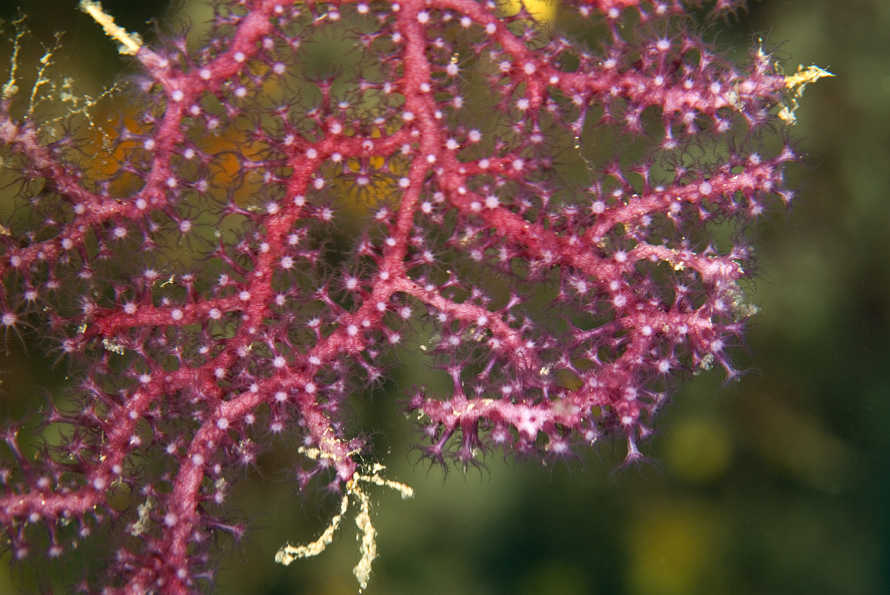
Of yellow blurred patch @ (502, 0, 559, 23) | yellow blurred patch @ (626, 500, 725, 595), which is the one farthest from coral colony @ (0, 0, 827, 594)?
yellow blurred patch @ (626, 500, 725, 595)

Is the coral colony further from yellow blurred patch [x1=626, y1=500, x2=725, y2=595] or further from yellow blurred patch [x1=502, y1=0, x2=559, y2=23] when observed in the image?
yellow blurred patch [x1=626, y1=500, x2=725, y2=595]

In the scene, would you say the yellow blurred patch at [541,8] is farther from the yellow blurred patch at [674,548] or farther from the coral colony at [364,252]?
the yellow blurred patch at [674,548]

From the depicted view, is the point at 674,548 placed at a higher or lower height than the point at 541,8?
lower

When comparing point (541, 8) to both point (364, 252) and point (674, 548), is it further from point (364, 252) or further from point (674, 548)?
point (674, 548)

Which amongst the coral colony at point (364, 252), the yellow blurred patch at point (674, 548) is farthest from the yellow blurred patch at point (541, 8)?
the yellow blurred patch at point (674, 548)

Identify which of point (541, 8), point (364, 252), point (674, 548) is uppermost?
point (541, 8)

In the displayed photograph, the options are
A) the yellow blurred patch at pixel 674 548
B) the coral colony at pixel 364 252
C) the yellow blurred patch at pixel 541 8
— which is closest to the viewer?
the coral colony at pixel 364 252

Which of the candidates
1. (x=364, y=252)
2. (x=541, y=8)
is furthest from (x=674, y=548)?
(x=541, y=8)

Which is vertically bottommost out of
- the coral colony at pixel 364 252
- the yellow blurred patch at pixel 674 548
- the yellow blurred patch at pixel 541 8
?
the yellow blurred patch at pixel 674 548

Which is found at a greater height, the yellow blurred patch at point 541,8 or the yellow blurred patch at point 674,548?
the yellow blurred patch at point 541,8
